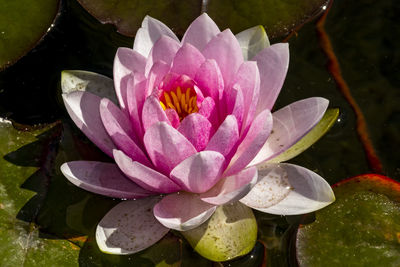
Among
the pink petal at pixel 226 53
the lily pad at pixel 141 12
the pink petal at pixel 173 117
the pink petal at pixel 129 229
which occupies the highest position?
the lily pad at pixel 141 12

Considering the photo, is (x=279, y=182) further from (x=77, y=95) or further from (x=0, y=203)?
(x=0, y=203)

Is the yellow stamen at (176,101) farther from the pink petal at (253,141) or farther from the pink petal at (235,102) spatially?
the pink petal at (253,141)

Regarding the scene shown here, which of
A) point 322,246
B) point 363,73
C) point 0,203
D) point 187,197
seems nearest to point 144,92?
point 187,197

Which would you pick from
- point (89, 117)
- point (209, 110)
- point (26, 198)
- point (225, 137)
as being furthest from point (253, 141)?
point (26, 198)

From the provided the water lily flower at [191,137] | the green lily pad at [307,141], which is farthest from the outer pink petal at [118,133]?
the green lily pad at [307,141]

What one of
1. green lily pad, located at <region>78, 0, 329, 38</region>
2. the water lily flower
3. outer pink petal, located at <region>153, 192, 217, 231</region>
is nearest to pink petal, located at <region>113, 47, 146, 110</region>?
the water lily flower

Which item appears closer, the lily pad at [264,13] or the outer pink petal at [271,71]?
the outer pink petal at [271,71]

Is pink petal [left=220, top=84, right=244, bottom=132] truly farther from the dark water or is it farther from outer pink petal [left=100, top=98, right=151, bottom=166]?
the dark water
